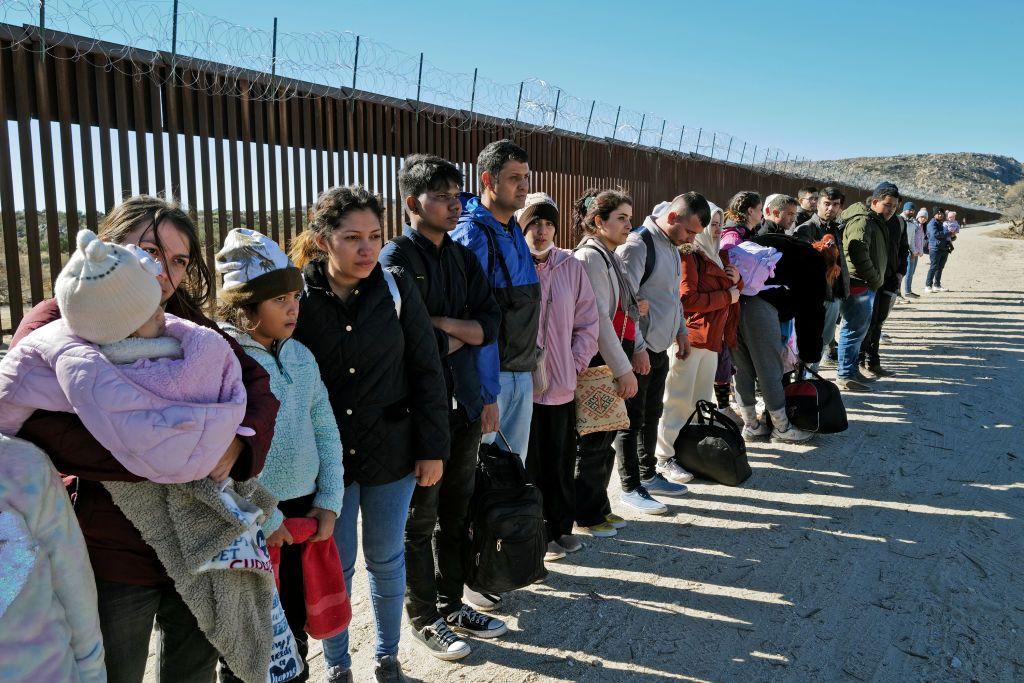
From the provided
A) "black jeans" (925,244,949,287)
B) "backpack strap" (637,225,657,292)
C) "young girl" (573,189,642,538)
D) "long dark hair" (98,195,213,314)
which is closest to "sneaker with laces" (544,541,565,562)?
"young girl" (573,189,642,538)

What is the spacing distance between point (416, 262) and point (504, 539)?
3.98 ft

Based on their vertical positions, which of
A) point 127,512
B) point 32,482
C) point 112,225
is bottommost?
point 127,512

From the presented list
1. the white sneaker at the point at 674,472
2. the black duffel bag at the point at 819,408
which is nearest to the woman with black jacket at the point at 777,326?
the black duffel bag at the point at 819,408

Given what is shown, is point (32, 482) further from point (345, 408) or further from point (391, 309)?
point (391, 309)

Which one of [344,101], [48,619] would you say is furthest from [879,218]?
[48,619]

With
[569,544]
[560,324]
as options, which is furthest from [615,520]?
[560,324]

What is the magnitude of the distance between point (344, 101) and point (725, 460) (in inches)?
172

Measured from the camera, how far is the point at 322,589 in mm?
2410

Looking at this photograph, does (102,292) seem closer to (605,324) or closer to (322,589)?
(322,589)

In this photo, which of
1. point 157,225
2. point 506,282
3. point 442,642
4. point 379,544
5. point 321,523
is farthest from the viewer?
point 506,282

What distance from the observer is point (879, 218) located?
7992 millimetres

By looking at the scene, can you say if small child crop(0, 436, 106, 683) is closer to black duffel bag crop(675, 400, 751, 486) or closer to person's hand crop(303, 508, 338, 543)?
person's hand crop(303, 508, 338, 543)

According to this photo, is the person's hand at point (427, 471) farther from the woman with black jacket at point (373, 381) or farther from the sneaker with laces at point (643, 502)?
the sneaker with laces at point (643, 502)

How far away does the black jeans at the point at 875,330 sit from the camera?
28.0 ft
